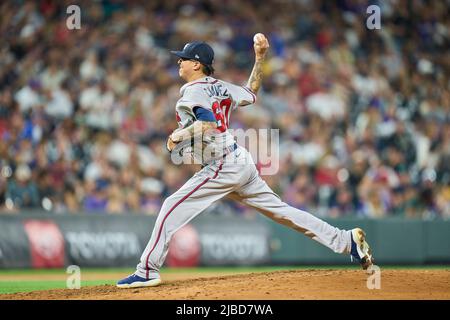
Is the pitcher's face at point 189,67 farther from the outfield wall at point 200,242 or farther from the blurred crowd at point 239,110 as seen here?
the outfield wall at point 200,242

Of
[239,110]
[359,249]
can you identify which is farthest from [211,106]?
[239,110]

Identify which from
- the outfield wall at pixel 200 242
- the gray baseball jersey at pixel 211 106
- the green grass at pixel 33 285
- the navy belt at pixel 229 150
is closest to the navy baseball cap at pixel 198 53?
the gray baseball jersey at pixel 211 106

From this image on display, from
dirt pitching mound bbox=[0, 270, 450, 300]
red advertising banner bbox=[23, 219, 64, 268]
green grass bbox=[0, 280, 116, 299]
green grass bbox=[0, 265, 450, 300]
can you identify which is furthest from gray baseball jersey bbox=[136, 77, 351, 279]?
red advertising banner bbox=[23, 219, 64, 268]

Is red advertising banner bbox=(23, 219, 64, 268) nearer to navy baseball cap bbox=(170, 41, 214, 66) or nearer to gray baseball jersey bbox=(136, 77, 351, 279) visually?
gray baseball jersey bbox=(136, 77, 351, 279)

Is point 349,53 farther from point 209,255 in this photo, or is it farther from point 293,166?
point 209,255

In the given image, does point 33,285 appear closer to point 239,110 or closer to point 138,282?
point 138,282

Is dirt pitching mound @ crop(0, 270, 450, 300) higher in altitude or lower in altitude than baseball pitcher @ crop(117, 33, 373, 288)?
lower
